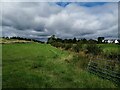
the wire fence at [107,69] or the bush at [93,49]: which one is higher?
the bush at [93,49]

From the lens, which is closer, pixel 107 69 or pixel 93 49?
pixel 107 69

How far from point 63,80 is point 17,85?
2673mm

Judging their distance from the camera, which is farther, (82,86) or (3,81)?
(3,81)

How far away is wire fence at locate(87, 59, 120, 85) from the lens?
1173cm

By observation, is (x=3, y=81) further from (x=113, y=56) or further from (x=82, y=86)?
(x=113, y=56)

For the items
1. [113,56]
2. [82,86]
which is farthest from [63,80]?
[113,56]

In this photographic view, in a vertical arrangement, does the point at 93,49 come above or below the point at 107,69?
above

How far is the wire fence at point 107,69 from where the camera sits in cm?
1173

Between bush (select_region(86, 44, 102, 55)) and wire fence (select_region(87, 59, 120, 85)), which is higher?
bush (select_region(86, 44, 102, 55))

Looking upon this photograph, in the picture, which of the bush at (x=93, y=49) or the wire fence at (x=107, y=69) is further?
the bush at (x=93, y=49)

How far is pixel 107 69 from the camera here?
1310 centimetres

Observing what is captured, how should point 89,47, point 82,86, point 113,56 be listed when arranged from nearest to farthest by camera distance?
point 82,86, point 113,56, point 89,47

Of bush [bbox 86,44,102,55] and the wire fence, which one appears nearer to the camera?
the wire fence

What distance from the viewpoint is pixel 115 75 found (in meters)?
11.7
